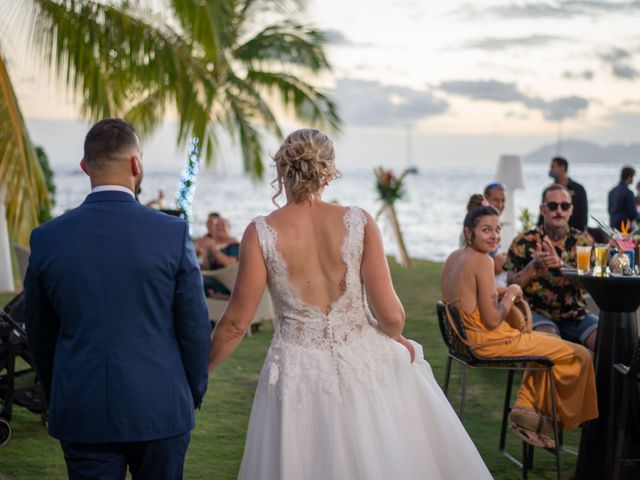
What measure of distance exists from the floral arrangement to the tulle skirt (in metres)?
15.4

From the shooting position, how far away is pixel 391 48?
2053 inches

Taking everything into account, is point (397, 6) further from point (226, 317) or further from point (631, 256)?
point (226, 317)

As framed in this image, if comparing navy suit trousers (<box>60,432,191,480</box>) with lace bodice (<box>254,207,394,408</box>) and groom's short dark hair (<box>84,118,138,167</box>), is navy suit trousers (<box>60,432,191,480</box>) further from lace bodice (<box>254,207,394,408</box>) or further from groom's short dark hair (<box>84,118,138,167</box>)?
groom's short dark hair (<box>84,118,138,167</box>)

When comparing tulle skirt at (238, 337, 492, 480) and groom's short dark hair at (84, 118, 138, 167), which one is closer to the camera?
groom's short dark hair at (84, 118, 138, 167)

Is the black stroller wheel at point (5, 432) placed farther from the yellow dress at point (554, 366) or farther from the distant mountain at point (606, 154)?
the distant mountain at point (606, 154)

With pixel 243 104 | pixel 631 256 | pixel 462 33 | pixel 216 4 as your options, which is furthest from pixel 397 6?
pixel 631 256

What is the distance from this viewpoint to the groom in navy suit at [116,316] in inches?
108

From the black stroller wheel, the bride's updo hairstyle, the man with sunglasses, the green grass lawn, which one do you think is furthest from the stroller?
the man with sunglasses

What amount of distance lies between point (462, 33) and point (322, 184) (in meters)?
38.2

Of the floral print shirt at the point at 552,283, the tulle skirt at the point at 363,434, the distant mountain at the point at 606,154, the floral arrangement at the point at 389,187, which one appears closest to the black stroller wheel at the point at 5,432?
the tulle skirt at the point at 363,434

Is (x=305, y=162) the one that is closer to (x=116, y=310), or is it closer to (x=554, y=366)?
(x=116, y=310)

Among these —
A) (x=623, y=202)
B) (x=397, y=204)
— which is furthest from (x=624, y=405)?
(x=397, y=204)

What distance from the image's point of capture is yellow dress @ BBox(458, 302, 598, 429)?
5.14m

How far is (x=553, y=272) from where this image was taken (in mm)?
6715
